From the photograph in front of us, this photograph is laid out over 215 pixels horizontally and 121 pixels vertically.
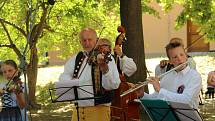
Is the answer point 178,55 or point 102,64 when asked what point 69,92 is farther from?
point 178,55

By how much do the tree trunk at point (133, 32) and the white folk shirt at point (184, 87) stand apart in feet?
15.1

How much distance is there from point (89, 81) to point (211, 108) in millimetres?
5877

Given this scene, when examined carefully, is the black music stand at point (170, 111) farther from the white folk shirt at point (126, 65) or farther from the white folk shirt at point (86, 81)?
the white folk shirt at point (126, 65)

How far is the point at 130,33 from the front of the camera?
9031 millimetres

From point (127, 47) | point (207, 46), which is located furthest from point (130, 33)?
point (207, 46)

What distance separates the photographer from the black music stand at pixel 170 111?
12.7 ft

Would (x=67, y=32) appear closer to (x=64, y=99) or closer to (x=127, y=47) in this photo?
(x=127, y=47)

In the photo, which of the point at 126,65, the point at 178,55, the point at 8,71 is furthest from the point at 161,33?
the point at 178,55

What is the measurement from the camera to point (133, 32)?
9.04m

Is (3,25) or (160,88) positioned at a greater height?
(3,25)

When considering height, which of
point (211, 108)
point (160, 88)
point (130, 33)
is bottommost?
point (211, 108)

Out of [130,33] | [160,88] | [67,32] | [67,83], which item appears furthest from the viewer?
[67,32]

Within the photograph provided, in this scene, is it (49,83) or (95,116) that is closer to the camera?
(95,116)

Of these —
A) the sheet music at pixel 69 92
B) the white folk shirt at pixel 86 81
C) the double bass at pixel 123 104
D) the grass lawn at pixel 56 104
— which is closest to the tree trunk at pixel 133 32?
the grass lawn at pixel 56 104
